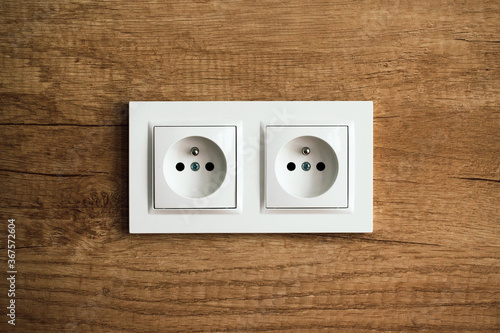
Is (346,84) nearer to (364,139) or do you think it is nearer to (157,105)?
(364,139)

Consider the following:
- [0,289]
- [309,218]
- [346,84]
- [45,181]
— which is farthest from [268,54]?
[0,289]

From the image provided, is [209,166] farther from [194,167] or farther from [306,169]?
[306,169]

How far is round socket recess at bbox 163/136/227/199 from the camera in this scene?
53 cm

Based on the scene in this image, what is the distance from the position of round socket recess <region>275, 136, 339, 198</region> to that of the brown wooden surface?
0.06 meters

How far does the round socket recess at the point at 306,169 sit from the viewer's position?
1.74ft

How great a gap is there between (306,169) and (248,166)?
0.23 ft

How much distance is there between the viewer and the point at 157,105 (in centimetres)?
53

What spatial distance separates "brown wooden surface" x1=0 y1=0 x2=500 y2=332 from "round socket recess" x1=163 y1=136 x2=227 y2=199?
0.06 meters

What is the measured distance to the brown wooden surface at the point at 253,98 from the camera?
0.54m

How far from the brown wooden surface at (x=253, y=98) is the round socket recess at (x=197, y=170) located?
0.19 feet

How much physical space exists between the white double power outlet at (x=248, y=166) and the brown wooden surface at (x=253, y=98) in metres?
0.02

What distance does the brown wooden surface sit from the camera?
A: 54 cm

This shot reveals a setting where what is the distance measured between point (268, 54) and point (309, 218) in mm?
208

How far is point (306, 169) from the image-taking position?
0.54 m
